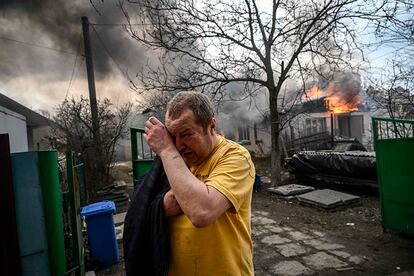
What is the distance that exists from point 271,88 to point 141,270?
9.68 m

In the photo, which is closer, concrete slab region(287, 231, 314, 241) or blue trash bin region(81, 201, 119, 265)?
blue trash bin region(81, 201, 119, 265)

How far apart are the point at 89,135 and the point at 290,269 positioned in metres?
9.26

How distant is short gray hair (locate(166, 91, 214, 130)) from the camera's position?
4.54 ft

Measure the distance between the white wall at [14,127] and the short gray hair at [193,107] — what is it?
11.7m

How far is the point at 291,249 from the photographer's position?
4980mm

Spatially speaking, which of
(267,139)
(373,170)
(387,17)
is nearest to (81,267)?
(373,170)

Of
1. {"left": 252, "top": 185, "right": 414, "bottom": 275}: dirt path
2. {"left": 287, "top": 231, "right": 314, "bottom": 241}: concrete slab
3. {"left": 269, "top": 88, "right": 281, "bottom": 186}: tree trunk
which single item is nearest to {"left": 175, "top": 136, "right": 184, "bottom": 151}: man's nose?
{"left": 252, "top": 185, "right": 414, "bottom": 275}: dirt path

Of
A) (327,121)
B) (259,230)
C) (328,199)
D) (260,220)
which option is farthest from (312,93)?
(327,121)

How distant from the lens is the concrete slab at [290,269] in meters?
4.12

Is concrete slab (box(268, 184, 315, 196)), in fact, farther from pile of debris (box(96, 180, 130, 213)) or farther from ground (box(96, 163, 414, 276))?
pile of debris (box(96, 180, 130, 213))

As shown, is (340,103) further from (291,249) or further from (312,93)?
(291,249)

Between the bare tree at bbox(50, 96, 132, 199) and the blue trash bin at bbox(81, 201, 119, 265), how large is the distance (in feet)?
19.1

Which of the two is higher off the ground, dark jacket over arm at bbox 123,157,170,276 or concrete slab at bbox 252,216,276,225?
dark jacket over arm at bbox 123,157,170,276

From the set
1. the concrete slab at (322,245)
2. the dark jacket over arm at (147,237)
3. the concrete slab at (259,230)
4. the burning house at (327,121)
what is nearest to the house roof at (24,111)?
the concrete slab at (259,230)
